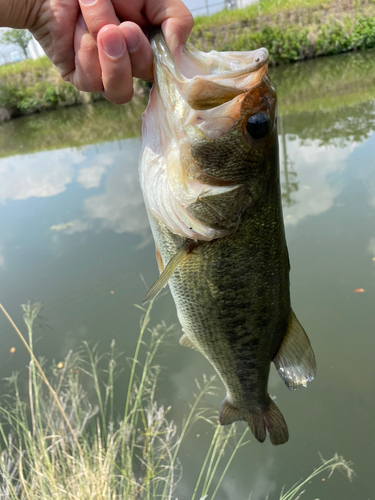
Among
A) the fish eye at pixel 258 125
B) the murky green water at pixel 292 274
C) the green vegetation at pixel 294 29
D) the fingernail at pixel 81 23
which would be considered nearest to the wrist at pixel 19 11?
the fingernail at pixel 81 23

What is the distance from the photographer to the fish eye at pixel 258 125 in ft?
3.58

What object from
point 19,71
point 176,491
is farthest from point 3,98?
point 176,491

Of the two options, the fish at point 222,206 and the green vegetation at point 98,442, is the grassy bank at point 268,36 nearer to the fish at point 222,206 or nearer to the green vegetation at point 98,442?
the green vegetation at point 98,442

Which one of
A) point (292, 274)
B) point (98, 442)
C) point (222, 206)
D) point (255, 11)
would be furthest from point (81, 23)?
point (255, 11)

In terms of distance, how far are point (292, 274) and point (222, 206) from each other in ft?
9.84

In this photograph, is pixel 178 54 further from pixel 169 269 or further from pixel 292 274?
pixel 292 274

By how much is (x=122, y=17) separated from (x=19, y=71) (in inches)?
836

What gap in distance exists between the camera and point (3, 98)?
17.3 meters

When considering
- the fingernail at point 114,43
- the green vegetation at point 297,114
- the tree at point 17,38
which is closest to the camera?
the fingernail at point 114,43

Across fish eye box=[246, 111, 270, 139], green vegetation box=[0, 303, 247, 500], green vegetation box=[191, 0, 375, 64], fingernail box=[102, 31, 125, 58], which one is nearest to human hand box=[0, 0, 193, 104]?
fingernail box=[102, 31, 125, 58]

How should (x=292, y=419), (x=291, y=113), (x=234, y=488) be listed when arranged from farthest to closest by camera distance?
A: (x=291, y=113), (x=292, y=419), (x=234, y=488)

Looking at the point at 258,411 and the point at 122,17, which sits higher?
the point at 122,17

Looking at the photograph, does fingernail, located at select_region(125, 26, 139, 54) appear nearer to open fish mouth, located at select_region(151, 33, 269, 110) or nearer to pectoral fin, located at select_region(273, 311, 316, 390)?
open fish mouth, located at select_region(151, 33, 269, 110)

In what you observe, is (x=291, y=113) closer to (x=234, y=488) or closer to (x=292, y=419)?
(x=292, y=419)
